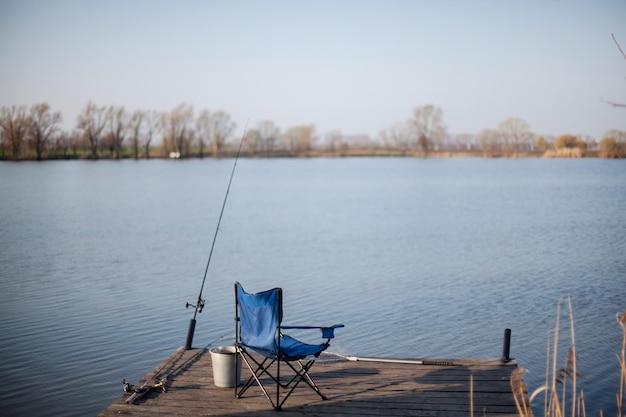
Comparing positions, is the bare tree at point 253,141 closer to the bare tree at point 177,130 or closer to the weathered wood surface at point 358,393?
the bare tree at point 177,130

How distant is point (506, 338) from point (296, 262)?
8.43 metres

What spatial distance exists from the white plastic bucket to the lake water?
1657 mm

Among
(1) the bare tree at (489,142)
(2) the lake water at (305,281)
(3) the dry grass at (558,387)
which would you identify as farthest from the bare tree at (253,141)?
(3) the dry grass at (558,387)

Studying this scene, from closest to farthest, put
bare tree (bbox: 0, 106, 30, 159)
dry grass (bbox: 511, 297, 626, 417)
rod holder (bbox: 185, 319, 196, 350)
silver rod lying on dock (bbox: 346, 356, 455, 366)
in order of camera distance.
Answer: dry grass (bbox: 511, 297, 626, 417) → silver rod lying on dock (bbox: 346, 356, 455, 366) → rod holder (bbox: 185, 319, 196, 350) → bare tree (bbox: 0, 106, 30, 159)

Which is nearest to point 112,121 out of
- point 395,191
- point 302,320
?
point 395,191

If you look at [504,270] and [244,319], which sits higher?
[244,319]

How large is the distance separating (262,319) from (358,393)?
0.93 m

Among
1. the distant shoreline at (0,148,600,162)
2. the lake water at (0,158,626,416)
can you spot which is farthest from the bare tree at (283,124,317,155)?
the lake water at (0,158,626,416)

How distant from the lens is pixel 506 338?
5.91m

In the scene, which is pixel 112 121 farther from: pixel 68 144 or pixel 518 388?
pixel 518 388

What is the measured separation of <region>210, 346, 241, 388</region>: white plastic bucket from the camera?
5164 millimetres

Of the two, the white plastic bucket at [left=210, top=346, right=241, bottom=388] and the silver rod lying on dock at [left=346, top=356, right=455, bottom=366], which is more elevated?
the white plastic bucket at [left=210, top=346, right=241, bottom=388]

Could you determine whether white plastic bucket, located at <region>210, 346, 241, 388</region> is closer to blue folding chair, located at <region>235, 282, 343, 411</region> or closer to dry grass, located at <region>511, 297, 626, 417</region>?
blue folding chair, located at <region>235, 282, 343, 411</region>

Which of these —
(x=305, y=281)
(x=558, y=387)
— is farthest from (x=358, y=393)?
(x=305, y=281)
